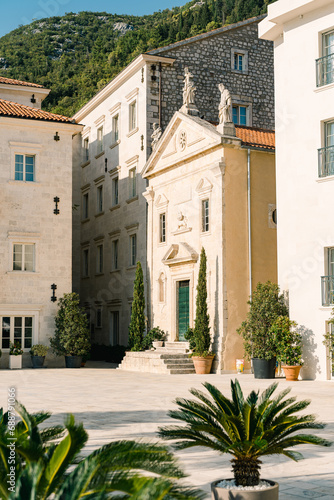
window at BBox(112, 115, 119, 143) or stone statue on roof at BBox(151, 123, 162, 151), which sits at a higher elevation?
window at BBox(112, 115, 119, 143)

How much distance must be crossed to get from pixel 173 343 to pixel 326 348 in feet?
27.7

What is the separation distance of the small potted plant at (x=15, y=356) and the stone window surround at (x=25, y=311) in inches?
37.6

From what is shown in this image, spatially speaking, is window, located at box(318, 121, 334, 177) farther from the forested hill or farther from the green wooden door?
the forested hill

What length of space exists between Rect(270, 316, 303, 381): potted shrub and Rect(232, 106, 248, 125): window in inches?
576

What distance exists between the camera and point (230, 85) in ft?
109

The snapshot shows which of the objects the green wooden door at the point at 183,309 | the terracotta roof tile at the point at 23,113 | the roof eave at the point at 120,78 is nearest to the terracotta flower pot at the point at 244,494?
the green wooden door at the point at 183,309

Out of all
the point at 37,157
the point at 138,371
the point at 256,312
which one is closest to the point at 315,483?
the point at 256,312

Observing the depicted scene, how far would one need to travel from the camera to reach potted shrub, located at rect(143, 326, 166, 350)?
90.8 feet

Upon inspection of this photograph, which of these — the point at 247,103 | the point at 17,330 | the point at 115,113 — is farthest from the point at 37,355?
the point at 247,103

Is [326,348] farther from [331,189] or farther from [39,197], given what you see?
[39,197]

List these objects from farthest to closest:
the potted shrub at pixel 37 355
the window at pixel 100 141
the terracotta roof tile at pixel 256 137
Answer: the window at pixel 100 141 < the potted shrub at pixel 37 355 < the terracotta roof tile at pixel 256 137

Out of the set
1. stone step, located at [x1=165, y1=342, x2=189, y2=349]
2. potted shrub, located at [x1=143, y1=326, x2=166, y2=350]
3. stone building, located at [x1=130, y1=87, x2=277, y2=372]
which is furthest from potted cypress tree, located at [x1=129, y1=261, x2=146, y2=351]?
stone step, located at [x1=165, y1=342, x2=189, y2=349]

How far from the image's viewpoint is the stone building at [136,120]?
31.8 meters

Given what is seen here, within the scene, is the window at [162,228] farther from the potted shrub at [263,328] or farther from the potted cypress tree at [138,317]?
the potted shrub at [263,328]
